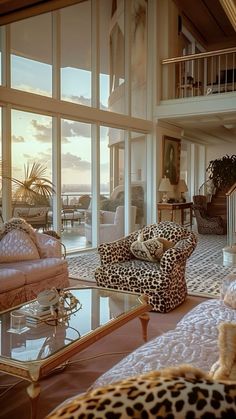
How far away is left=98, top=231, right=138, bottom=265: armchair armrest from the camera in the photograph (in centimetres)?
426

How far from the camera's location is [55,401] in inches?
91.7

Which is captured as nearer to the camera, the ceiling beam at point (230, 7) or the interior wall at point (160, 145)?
the ceiling beam at point (230, 7)

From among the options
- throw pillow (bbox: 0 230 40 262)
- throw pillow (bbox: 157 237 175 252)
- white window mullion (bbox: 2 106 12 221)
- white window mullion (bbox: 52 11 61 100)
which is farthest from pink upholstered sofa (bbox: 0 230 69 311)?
white window mullion (bbox: 52 11 61 100)

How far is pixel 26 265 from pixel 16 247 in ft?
1.13

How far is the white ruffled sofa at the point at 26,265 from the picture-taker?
11.9 ft

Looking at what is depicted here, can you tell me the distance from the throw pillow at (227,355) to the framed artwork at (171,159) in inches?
314

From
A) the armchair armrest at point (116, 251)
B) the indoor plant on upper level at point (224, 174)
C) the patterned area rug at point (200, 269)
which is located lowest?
the patterned area rug at point (200, 269)

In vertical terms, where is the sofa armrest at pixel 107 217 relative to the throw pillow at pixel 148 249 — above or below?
above

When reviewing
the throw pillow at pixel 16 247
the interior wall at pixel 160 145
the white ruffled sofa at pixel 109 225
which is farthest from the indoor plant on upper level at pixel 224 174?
the throw pillow at pixel 16 247

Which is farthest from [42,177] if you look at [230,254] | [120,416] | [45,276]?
[120,416]

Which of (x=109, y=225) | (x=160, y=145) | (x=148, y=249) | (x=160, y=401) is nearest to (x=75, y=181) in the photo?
(x=109, y=225)

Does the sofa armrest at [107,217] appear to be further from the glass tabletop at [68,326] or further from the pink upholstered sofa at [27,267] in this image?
the glass tabletop at [68,326]

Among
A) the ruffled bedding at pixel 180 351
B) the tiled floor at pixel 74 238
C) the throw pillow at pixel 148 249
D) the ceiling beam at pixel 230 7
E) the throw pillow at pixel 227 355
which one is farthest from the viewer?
the tiled floor at pixel 74 238

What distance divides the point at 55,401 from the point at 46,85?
5333 millimetres
